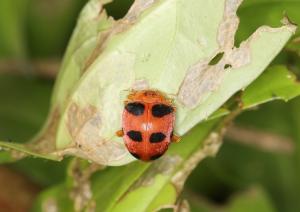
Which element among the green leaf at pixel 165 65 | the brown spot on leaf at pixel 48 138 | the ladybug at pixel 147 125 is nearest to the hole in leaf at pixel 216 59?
the green leaf at pixel 165 65

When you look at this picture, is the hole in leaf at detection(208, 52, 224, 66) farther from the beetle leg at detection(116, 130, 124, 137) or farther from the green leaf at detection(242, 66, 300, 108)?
the beetle leg at detection(116, 130, 124, 137)

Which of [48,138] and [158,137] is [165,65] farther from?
[48,138]

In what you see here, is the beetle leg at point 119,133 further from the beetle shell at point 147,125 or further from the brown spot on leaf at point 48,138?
the brown spot on leaf at point 48,138

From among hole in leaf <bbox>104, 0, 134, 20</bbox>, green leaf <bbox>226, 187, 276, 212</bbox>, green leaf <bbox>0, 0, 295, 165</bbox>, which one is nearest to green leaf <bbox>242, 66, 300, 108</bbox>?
green leaf <bbox>0, 0, 295, 165</bbox>

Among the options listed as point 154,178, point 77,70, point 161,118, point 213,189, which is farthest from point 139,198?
point 213,189

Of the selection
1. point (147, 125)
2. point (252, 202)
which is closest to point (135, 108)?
point (147, 125)

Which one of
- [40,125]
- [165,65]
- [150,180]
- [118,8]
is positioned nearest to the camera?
[165,65]
